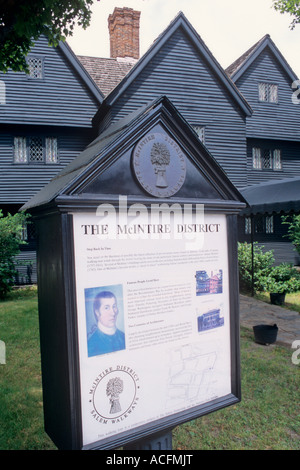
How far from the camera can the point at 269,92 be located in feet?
63.4

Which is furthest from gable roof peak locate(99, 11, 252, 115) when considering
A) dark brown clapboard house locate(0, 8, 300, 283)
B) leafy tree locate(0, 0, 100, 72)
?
leafy tree locate(0, 0, 100, 72)

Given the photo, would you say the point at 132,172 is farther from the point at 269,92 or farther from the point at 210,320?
the point at 269,92

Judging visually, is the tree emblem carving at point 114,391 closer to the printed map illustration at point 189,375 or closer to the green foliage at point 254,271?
the printed map illustration at point 189,375

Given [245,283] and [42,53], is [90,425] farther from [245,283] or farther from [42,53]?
[42,53]

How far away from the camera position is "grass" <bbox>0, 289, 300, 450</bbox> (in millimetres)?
3461

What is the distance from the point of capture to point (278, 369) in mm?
5184

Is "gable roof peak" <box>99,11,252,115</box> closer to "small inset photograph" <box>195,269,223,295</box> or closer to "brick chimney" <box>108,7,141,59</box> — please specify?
"brick chimney" <box>108,7,141,59</box>

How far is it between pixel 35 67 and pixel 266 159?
12895 millimetres

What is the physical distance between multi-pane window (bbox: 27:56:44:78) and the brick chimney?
20.6 ft

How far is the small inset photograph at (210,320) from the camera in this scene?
210 centimetres

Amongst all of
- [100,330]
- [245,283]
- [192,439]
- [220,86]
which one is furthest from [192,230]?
[220,86]

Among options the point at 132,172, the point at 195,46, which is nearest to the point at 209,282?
the point at 132,172

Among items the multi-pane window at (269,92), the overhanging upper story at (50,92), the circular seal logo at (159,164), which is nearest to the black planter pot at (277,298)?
the circular seal logo at (159,164)

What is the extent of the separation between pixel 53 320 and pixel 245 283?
36.5 feet
